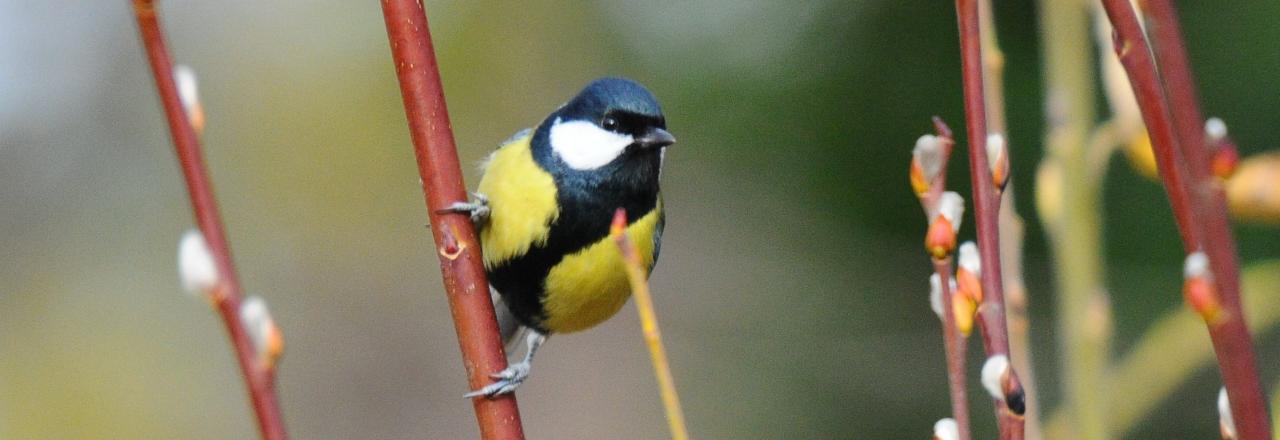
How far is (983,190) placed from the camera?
465 millimetres

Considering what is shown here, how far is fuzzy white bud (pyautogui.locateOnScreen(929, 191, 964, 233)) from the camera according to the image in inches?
19.0

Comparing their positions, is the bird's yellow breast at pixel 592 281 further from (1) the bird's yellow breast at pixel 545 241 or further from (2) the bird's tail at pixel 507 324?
(2) the bird's tail at pixel 507 324

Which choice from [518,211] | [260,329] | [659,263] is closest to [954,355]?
[260,329]

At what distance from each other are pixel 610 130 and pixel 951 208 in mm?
879

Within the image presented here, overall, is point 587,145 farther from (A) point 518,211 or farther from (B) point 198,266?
(B) point 198,266

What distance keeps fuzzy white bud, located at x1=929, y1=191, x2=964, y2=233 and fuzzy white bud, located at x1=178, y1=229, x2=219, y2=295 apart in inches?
10.9

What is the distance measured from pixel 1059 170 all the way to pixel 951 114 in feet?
8.21

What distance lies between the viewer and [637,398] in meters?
3.58

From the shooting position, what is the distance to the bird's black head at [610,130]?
4.39 ft

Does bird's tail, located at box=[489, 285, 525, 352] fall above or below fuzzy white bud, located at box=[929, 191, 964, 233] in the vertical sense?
below

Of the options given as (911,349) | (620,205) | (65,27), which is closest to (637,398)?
(911,349)

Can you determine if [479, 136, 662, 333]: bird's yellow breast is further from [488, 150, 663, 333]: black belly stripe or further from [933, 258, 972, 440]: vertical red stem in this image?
[933, 258, 972, 440]: vertical red stem

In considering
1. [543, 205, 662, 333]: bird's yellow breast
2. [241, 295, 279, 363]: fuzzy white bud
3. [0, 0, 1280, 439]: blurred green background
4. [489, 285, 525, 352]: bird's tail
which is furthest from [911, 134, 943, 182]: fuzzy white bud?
[0, 0, 1280, 439]: blurred green background

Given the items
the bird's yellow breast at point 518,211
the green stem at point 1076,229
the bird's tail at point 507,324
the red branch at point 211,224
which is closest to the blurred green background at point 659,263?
the bird's tail at point 507,324
